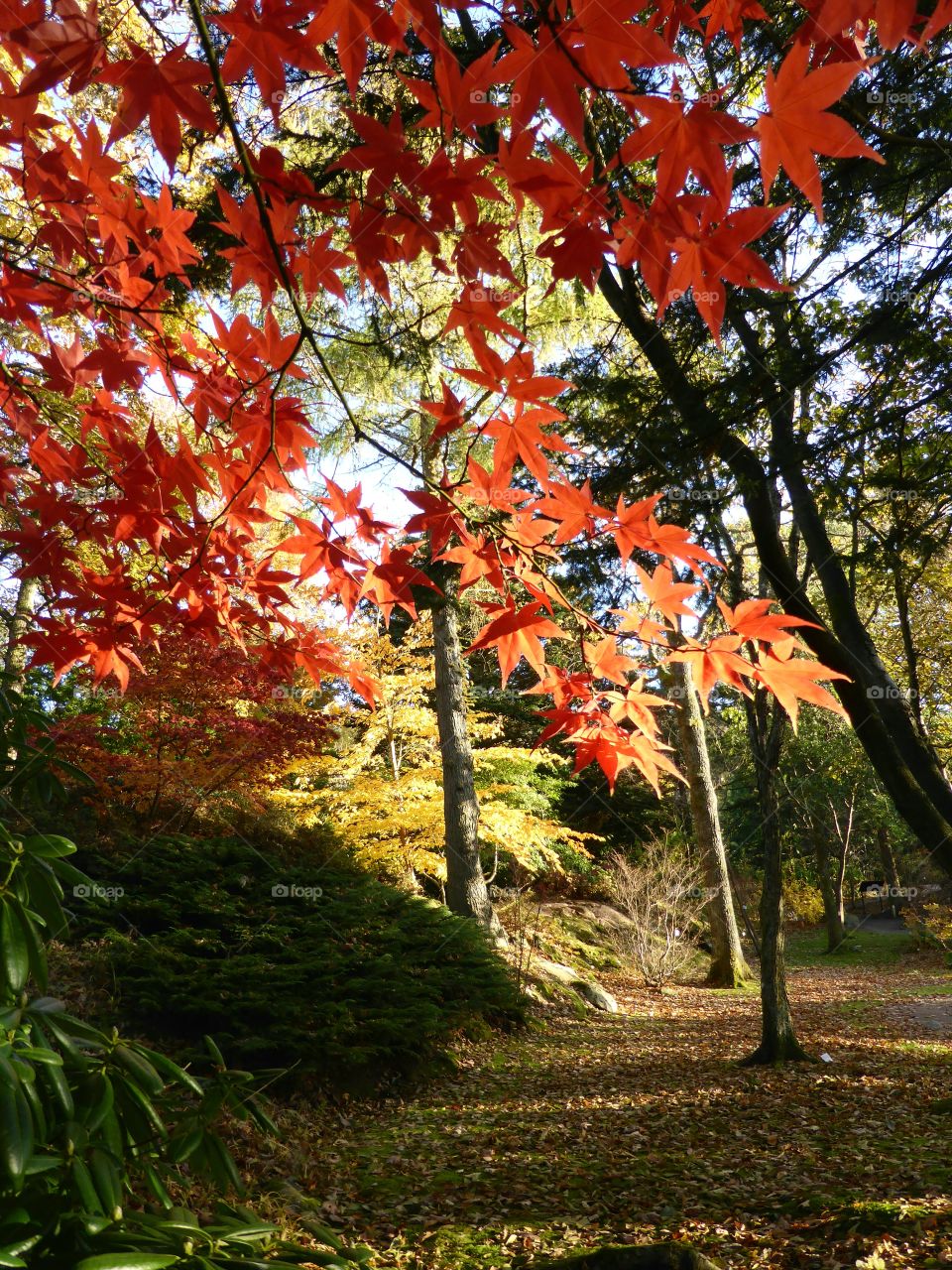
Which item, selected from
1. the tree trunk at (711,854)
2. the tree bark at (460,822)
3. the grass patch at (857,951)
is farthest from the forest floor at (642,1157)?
the grass patch at (857,951)

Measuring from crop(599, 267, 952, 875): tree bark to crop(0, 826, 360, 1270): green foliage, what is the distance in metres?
2.82

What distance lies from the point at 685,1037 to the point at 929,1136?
3269 mm

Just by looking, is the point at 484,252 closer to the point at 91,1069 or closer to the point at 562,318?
the point at 91,1069

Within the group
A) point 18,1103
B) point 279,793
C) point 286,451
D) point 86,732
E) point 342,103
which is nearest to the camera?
point 18,1103

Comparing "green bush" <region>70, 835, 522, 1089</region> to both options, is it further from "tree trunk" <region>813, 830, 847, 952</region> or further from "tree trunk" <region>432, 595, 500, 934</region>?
"tree trunk" <region>813, 830, 847, 952</region>

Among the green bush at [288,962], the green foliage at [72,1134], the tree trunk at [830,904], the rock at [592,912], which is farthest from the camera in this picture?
the tree trunk at [830,904]

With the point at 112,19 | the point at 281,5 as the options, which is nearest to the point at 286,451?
the point at 281,5

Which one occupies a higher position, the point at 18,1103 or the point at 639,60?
the point at 639,60

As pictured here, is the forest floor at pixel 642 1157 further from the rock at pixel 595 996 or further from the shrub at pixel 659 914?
the shrub at pixel 659 914

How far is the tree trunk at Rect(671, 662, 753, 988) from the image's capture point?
1126cm

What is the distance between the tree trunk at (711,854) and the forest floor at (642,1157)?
4.42 meters

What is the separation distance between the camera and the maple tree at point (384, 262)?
3.29 feet

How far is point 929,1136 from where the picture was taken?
4.13m

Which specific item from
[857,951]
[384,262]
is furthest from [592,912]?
[384,262]
